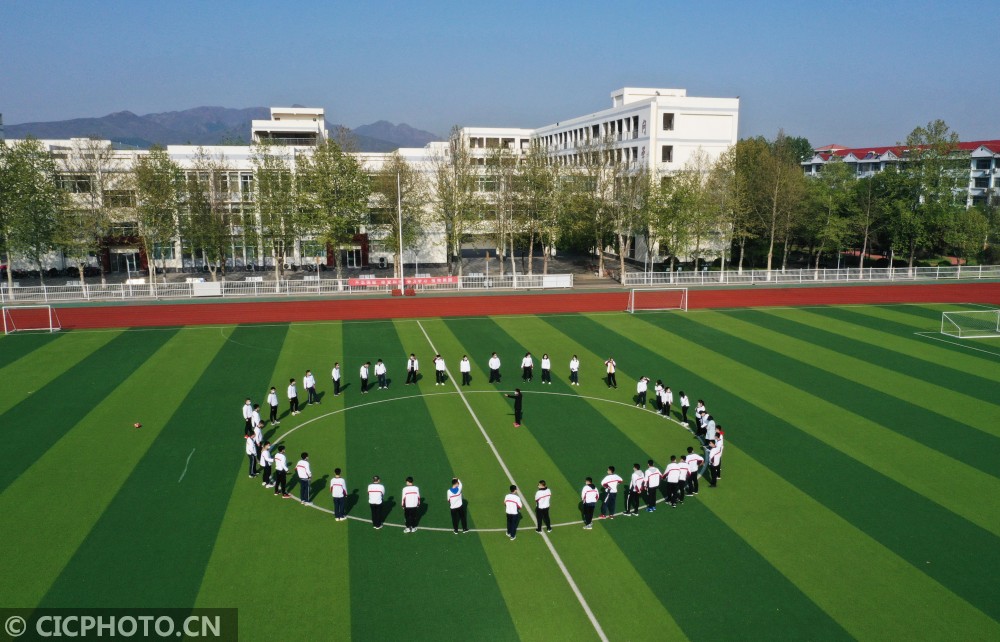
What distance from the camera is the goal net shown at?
35156 millimetres

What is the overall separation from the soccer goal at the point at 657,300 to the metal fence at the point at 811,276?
26.6 feet

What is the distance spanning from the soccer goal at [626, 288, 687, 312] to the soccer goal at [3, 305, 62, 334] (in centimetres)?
3428

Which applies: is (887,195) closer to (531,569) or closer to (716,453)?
(716,453)

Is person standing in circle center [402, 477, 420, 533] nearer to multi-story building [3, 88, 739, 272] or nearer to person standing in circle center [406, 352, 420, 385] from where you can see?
person standing in circle center [406, 352, 420, 385]

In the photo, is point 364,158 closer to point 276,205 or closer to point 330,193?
point 330,193

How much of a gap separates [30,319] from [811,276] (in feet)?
184

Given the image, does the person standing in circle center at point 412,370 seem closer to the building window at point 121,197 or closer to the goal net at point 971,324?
the goal net at point 971,324

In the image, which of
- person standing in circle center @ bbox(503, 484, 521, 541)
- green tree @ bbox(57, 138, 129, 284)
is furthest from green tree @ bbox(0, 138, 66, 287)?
person standing in circle center @ bbox(503, 484, 521, 541)

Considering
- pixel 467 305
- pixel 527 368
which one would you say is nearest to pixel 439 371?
pixel 527 368

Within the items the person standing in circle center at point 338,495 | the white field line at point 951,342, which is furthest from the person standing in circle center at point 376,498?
the white field line at point 951,342

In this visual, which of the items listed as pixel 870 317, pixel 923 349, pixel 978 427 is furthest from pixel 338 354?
pixel 870 317

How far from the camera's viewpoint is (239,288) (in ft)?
160

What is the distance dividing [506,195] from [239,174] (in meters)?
26.4

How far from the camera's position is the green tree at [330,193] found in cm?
5356
